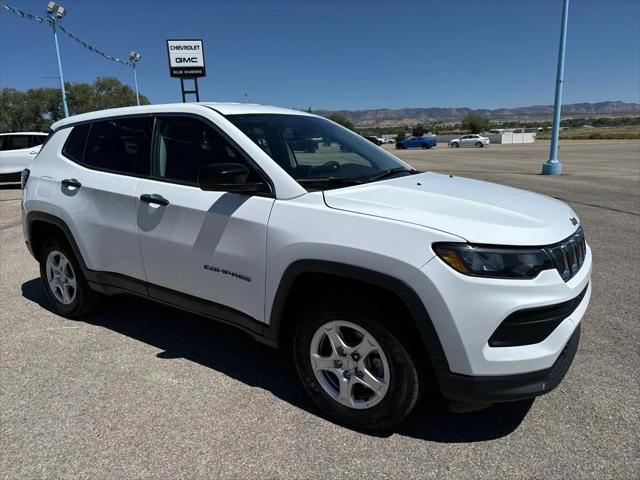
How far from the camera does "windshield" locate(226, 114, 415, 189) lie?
122 inches

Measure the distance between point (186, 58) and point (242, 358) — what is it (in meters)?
23.4

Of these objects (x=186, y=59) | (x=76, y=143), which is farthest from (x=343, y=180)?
(x=186, y=59)

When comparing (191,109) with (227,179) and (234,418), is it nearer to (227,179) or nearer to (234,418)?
(227,179)

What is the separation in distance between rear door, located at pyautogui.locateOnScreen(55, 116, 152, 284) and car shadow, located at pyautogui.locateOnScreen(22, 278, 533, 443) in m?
0.61

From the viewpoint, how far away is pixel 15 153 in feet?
45.6

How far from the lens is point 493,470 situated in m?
2.40

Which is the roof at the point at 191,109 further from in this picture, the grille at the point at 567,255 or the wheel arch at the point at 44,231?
the grille at the point at 567,255

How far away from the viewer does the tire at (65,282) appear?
4215 millimetres

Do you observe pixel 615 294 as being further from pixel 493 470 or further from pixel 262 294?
pixel 262 294

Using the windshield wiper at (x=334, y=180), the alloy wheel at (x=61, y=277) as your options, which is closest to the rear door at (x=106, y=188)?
the alloy wheel at (x=61, y=277)

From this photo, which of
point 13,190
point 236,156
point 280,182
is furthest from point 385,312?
point 13,190

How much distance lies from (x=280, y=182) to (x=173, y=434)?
5.10 feet

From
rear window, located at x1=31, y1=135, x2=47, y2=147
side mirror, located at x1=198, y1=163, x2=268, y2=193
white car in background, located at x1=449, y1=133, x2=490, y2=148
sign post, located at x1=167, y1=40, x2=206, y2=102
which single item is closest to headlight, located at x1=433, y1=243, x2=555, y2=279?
side mirror, located at x1=198, y1=163, x2=268, y2=193

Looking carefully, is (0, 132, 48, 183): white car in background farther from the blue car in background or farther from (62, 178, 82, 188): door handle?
the blue car in background
